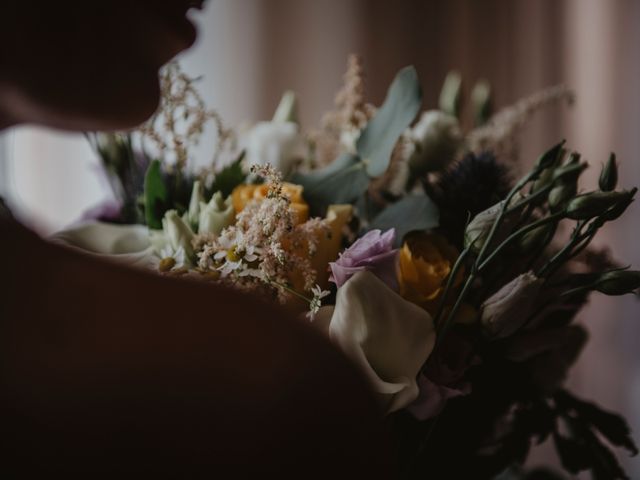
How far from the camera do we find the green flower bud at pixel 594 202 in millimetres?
428

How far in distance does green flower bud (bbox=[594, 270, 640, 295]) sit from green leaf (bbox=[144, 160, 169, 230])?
31cm

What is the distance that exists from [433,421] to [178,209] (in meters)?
0.24

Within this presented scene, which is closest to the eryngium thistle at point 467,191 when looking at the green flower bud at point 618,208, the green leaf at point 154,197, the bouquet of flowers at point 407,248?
the bouquet of flowers at point 407,248

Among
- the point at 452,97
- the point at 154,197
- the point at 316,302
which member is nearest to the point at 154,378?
the point at 316,302

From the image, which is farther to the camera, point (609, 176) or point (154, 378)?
point (609, 176)

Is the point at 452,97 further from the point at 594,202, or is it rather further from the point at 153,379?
the point at 153,379

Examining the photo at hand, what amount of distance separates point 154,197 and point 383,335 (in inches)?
8.3

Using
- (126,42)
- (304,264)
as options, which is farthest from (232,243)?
(126,42)

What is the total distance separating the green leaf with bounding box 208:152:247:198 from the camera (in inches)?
20.9

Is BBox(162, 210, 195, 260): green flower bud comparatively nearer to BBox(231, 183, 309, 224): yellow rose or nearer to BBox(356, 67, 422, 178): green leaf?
BBox(231, 183, 309, 224): yellow rose

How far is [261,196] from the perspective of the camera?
479 mm

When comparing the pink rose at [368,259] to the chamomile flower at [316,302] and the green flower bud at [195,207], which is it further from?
the green flower bud at [195,207]

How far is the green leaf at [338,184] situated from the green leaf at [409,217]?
0.09 feet

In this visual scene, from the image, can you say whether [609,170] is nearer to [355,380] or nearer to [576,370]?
[355,380]
